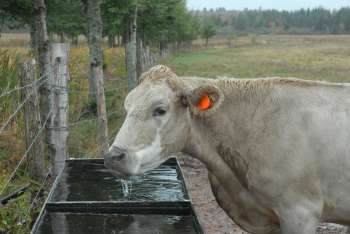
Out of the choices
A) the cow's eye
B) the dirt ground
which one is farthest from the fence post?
the cow's eye

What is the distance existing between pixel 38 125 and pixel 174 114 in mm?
3119

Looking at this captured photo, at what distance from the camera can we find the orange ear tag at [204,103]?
4055 millimetres

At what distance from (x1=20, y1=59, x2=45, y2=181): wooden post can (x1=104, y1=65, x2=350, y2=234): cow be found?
8.56ft

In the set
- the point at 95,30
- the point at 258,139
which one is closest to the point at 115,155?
the point at 258,139

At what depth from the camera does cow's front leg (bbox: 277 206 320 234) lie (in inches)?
159

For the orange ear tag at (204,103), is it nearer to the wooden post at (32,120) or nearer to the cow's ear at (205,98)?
the cow's ear at (205,98)

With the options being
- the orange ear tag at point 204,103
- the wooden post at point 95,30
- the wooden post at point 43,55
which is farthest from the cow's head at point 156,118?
the wooden post at point 95,30

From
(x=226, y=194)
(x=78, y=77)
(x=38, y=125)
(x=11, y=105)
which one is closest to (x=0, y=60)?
(x=11, y=105)

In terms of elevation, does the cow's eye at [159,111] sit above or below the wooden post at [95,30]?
below

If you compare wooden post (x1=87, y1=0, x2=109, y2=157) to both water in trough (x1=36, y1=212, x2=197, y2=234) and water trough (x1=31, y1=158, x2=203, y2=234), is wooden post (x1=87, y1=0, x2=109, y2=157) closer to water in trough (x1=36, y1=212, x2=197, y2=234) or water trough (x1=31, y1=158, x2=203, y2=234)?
water trough (x1=31, y1=158, x2=203, y2=234)

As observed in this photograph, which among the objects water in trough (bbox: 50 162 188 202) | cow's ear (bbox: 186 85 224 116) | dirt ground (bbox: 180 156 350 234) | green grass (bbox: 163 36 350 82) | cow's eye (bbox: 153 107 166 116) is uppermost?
cow's ear (bbox: 186 85 224 116)

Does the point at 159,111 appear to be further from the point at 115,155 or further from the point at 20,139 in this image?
the point at 20,139

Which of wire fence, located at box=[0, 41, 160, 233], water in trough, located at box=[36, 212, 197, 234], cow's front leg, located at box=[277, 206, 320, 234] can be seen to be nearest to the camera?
cow's front leg, located at box=[277, 206, 320, 234]

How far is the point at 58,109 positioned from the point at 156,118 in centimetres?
367
